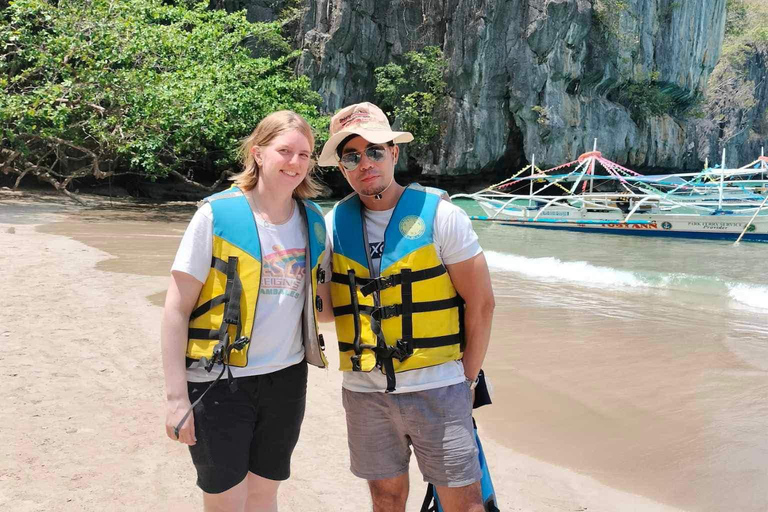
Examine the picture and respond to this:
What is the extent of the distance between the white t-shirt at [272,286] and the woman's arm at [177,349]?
5 cm

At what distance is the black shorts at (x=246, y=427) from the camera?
184 centimetres

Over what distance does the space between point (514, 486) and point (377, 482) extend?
4.14 feet

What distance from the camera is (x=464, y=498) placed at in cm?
189

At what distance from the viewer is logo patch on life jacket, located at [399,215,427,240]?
6.35 feet

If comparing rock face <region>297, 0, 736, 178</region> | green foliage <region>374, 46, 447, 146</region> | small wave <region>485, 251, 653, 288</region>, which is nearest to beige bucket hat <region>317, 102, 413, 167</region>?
small wave <region>485, 251, 653, 288</region>

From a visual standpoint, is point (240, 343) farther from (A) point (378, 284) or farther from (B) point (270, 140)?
(B) point (270, 140)

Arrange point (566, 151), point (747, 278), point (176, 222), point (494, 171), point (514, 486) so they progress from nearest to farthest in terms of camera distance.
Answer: point (514, 486), point (747, 278), point (176, 222), point (566, 151), point (494, 171)

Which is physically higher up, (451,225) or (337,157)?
(337,157)

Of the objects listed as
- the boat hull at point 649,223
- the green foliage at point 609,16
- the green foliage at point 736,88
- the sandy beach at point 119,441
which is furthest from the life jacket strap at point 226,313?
the green foliage at point 736,88

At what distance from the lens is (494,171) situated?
3284 centimetres

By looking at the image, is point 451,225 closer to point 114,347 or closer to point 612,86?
point 114,347

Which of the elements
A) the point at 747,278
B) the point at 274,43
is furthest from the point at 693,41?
the point at 747,278

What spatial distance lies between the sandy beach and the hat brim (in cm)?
147

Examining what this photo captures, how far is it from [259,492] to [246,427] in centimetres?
26
